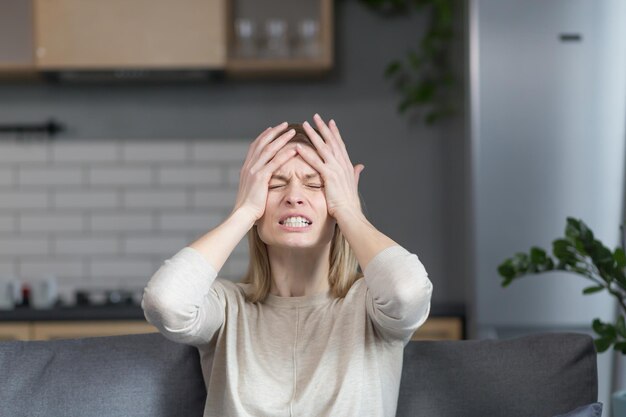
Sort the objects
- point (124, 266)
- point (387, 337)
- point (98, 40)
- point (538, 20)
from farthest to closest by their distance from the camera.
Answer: point (124, 266) → point (98, 40) → point (538, 20) → point (387, 337)

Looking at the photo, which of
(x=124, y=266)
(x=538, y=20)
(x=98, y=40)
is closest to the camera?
(x=538, y=20)

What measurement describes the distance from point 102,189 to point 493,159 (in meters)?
1.77

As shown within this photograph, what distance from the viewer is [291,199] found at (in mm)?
1862

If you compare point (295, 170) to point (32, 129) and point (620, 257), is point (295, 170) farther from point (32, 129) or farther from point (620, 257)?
point (32, 129)

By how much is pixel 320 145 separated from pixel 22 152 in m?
2.64

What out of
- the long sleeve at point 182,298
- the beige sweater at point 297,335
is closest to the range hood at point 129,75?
the beige sweater at point 297,335

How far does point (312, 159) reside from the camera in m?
1.89

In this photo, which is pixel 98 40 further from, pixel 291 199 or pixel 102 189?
pixel 291 199

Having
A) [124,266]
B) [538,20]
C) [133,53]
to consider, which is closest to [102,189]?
[124,266]

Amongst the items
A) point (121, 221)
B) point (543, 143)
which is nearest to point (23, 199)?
point (121, 221)

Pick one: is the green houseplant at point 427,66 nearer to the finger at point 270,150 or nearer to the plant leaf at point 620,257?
the plant leaf at point 620,257

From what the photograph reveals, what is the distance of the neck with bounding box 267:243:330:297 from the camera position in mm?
1967

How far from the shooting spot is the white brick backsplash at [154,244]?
4211mm

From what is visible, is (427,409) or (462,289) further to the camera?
(462,289)
